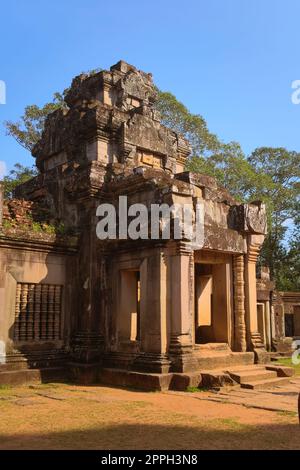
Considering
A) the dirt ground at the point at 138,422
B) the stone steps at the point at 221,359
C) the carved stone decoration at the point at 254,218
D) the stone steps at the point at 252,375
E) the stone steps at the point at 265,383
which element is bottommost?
the dirt ground at the point at 138,422

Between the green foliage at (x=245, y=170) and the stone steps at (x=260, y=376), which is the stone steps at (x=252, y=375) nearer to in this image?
the stone steps at (x=260, y=376)

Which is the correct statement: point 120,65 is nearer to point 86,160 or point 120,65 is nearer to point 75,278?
point 86,160

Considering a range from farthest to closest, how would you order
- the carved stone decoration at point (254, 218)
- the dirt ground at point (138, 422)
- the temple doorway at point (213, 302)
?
the carved stone decoration at point (254, 218) < the temple doorway at point (213, 302) < the dirt ground at point (138, 422)

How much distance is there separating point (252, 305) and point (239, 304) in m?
0.35

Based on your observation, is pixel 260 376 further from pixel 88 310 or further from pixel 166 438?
pixel 166 438

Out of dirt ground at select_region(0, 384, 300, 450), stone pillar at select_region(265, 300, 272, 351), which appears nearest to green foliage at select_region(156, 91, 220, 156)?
stone pillar at select_region(265, 300, 272, 351)

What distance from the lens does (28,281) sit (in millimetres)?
10477

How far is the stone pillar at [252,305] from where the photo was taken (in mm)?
11055

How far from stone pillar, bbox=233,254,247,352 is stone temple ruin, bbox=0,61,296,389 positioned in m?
0.02

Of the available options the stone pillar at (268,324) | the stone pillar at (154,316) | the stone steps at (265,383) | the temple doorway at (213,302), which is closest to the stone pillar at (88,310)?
the stone pillar at (154,316)

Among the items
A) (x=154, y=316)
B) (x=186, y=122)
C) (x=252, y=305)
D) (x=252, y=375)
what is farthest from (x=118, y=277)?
(x=186, y=122)

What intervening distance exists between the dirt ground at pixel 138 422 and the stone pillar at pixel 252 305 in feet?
9.66

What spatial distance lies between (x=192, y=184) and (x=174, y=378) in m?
4.45

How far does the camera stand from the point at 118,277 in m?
10.8
